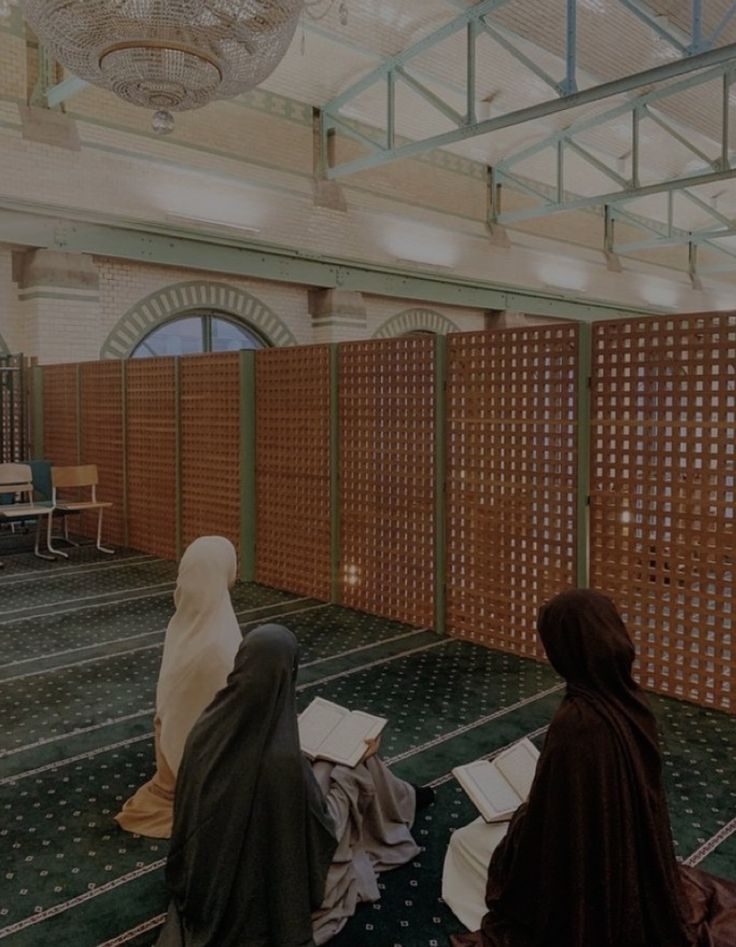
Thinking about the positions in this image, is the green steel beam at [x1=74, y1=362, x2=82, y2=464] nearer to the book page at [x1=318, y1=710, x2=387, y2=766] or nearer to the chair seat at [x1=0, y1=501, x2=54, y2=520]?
the chair seat at [x1=0, y1=501, x2=54, y2=520]

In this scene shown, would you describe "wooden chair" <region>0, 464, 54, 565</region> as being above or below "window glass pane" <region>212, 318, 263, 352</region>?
below

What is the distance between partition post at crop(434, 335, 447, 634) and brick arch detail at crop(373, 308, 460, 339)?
8.17 meters

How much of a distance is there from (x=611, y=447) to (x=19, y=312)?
776cm

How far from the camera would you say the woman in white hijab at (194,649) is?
2824mm

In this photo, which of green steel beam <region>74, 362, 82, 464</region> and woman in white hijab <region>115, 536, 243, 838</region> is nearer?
woman in white hijab <region>115, 536, 243, 838</region>

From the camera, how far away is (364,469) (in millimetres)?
5785

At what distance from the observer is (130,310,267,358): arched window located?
1114 centimetres

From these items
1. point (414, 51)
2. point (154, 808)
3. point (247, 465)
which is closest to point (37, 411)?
point (247, 465)

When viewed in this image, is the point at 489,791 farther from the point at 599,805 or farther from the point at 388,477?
the point at 388,477

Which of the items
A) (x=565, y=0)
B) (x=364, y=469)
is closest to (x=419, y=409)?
(x=364, y=469)

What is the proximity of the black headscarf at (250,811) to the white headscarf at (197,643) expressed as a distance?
0.64 metres

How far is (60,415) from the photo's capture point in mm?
9344

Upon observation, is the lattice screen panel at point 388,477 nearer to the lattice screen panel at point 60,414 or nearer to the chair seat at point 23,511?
the chair seat at point 23,511

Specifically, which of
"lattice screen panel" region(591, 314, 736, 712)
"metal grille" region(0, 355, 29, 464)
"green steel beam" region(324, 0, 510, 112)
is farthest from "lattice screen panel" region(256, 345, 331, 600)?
"green steel beam" region(324, 0, 510, 112)
